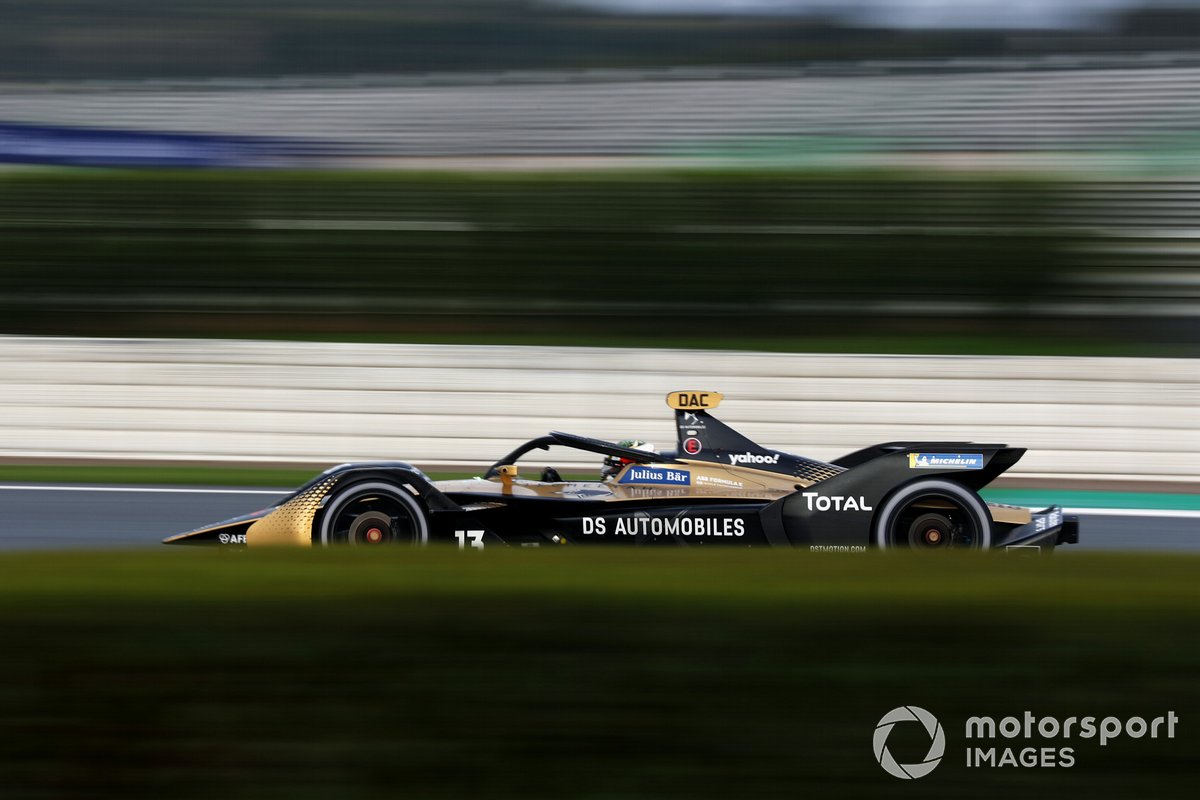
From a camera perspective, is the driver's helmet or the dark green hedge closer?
the driver's helmet

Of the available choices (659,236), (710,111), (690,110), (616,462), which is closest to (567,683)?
(616,462)

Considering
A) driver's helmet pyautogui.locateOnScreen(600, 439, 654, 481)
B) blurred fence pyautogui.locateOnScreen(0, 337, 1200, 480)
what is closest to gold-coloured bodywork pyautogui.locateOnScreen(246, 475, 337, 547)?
driver's helmet pyautogui.locateOnScreen(600, 439, 654, 481)

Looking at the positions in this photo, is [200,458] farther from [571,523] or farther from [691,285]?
[571,523]

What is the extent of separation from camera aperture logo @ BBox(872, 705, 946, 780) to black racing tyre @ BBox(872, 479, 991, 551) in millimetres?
3256

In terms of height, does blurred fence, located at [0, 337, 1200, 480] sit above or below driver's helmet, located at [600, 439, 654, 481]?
above

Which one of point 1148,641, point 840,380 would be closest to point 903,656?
point 1148,641

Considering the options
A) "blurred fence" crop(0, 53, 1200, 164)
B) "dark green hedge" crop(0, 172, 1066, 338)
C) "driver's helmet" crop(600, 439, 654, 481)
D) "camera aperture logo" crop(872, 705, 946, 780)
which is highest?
"blurred fence" crop(0, 53, 1200, 164)

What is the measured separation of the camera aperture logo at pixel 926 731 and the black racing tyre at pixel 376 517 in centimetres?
359

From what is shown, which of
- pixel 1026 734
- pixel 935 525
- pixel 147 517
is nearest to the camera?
pixel 1026 734

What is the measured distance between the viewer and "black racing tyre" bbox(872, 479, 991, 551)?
233 inches

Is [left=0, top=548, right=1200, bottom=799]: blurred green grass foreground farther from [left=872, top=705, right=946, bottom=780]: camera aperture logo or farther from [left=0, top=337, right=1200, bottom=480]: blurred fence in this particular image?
[left=0, top=337, right=1200, bottom=480]: blurred fence

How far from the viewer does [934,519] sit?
5.96 meters

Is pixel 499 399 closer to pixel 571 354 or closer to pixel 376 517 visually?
pixel 571 354

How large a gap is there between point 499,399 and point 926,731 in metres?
8.33
